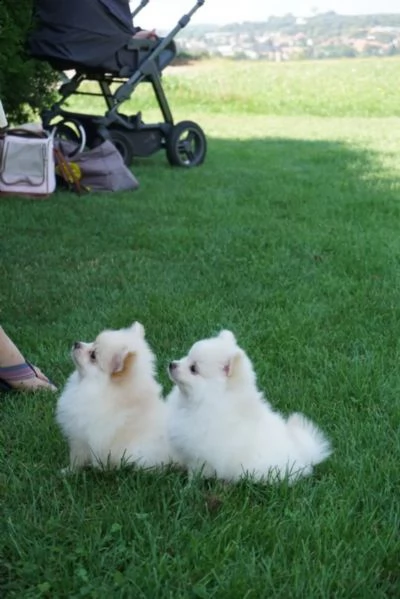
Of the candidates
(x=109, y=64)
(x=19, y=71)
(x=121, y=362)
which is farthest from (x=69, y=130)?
(x=121, y=362)

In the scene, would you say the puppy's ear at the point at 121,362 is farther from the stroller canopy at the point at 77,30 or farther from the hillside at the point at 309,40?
the hillside at the point at 309,40

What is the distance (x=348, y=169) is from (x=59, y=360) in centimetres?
553

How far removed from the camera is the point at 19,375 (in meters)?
2.56

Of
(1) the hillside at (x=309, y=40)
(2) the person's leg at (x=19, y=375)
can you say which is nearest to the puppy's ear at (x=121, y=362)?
(2) the person's leg at (x=19, y=375)

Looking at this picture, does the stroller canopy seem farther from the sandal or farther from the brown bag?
the sandal

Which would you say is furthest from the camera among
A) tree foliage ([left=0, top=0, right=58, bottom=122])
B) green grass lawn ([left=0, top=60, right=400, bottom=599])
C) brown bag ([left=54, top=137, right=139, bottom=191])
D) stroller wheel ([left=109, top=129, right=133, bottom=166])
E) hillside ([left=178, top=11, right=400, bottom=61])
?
hillside ([left=178, top=11, right=400, bottom=61])

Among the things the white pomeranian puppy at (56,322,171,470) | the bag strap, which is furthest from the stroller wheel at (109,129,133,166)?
the white pomeranian puppy at (56,322,171,470)

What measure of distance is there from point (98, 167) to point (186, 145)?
1877mm

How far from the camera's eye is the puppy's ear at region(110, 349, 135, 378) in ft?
6.49

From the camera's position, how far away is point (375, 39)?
37281 mm

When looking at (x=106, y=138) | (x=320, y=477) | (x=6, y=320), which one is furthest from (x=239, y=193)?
(x=320, y=477)

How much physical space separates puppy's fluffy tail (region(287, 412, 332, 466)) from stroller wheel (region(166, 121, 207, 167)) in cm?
572

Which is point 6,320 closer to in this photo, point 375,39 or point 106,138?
point 106,138

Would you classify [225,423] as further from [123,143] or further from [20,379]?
[123,143]
